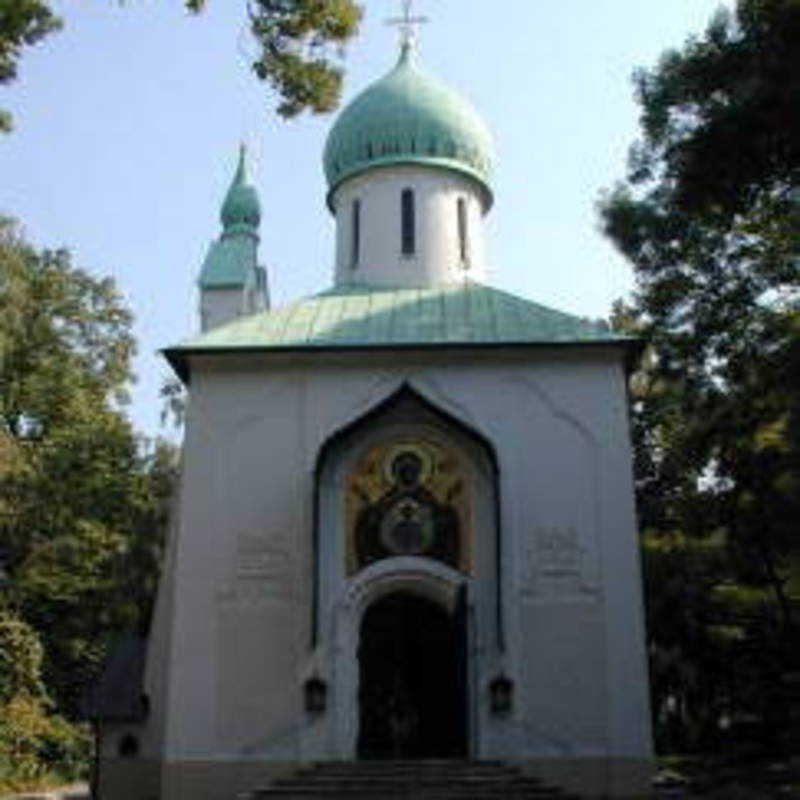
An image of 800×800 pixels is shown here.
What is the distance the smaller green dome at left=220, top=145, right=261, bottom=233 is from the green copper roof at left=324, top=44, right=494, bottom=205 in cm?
741

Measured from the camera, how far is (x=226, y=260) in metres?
28.9

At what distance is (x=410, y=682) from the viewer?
1827cm

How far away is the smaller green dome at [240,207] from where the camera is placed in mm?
30656

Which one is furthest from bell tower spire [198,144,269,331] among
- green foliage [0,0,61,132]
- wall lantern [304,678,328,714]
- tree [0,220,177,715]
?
green foliage [0,0,61,132]

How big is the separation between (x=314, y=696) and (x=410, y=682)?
2.27 meters

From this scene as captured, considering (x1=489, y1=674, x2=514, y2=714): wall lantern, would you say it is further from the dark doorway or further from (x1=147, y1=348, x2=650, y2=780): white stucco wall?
the dark doorway

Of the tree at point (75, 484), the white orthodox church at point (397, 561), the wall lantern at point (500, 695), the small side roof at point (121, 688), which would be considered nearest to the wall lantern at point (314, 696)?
the white orthodox church at point (397, 561)

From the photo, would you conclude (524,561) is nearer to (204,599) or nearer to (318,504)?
(318,504)

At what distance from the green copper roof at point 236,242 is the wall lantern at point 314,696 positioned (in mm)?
13700

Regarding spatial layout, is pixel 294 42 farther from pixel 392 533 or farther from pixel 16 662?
pixel 16 662

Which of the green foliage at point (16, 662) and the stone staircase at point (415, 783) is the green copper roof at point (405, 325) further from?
the stone staircase at point (415, 783)

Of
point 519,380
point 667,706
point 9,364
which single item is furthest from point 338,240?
point 667,706

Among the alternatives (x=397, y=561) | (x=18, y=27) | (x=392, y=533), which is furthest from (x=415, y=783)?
(x=18, y=27)

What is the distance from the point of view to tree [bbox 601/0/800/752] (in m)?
12.4
